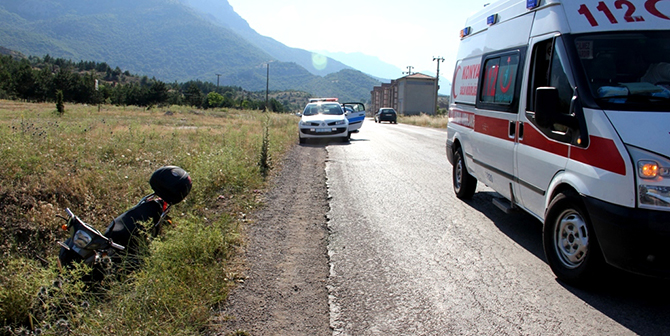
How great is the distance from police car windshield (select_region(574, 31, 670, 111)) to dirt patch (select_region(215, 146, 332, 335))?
2804 mm

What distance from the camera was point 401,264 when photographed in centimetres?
426

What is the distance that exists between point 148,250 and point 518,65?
4411 millimetres

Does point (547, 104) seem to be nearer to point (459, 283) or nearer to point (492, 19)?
point (459, 283)

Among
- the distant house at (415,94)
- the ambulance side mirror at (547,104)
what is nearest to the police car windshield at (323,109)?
the ambulance side mirror at (547,104)

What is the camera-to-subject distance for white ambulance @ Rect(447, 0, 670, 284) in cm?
311

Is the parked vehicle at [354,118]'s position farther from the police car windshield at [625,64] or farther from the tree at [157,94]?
the tree at [157,94]

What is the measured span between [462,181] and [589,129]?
3486 millimetres

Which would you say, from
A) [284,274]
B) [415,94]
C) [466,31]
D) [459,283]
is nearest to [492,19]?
[466,31]

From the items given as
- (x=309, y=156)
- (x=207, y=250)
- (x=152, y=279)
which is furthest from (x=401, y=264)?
(x=309, y=156)

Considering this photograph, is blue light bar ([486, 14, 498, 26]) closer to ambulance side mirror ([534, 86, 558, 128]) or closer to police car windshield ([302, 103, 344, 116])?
ambulance side mirror ([534, 86, 558, 128])

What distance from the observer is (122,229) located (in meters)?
4.67

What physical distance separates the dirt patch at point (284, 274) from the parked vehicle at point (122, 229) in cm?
101

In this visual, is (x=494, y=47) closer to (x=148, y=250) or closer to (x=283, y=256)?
(x=283, y=256)

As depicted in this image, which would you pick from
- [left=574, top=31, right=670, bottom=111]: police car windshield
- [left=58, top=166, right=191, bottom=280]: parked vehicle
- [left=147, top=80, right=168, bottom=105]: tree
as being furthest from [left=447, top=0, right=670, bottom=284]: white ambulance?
[left=147, top=80, right=168, bottom=105]: tree
